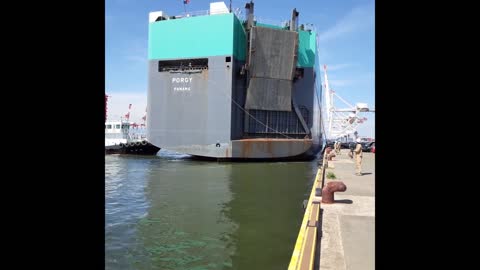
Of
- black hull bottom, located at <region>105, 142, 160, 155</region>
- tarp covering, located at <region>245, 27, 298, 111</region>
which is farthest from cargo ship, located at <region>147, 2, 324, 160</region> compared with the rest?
black hull bottom, located at <region>105, 142, 160, 155</region>

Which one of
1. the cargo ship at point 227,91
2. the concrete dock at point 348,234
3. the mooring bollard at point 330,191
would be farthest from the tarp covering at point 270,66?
the mooring bollard at point 330,191

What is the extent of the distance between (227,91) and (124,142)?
56.8ft

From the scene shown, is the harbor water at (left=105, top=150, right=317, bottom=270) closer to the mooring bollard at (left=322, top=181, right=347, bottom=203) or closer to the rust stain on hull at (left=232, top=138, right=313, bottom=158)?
the mooring bollard at (left=322, top=181, right=347, bottom=203)

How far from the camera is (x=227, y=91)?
23.8 metres

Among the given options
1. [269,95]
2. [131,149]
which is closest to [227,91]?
[269,95]

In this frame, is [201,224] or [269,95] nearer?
[201,224]

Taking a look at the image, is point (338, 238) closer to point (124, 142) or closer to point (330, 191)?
point (330, 191)
